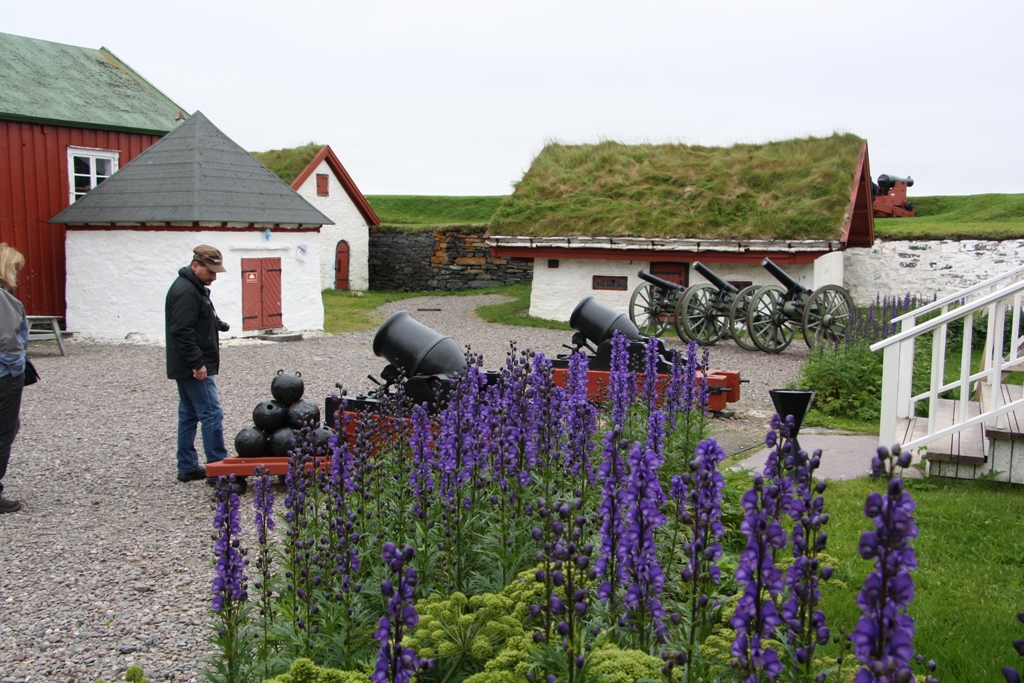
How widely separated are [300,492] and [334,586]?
603 millimetres

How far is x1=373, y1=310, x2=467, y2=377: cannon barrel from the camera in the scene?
26.0ft

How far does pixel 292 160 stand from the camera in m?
29.8

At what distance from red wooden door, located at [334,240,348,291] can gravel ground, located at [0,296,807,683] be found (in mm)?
15377

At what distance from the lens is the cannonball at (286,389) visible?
7.37 meters

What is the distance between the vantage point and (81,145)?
744 inches

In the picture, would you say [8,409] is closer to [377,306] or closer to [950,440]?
[950,440]

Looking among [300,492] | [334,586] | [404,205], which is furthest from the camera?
[404,205]

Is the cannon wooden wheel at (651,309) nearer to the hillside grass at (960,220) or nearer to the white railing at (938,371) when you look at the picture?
the hillside grass at (960,220)

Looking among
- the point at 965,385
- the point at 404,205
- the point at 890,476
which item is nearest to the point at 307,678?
the point at 890,476

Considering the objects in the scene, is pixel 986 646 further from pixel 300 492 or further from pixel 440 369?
pixel 440 369

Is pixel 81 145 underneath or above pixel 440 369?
above

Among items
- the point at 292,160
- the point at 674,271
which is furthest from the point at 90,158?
the point at 674,271

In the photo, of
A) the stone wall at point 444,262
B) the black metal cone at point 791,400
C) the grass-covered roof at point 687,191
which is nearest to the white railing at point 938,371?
the black metal cone at point 791,400

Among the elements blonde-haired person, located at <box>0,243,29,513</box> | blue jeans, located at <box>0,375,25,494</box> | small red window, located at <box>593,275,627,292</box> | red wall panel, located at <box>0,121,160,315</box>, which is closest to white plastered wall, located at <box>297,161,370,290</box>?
red wall panel, located at <box>0,121,160,315</box>
